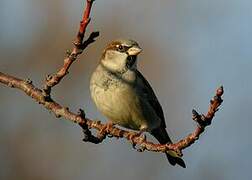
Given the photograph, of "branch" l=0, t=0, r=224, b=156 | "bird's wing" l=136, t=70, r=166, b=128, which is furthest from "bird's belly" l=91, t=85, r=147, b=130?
"branch" l=0, t=0, r=224, b=156

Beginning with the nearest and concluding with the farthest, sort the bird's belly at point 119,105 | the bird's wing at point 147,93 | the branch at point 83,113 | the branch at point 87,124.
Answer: the branch at point 83,113 → the branch at point 87,124 → the bird's belly at point 119,105 → the bird's wing at point 147,93

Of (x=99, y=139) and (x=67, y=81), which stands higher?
(x=67, y=81)

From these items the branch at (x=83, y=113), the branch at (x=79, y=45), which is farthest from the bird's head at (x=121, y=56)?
the branch at (x=79, y=45)

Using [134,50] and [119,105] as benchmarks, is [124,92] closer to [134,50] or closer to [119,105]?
[119,105]

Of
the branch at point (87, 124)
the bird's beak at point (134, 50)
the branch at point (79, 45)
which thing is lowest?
the branch at point (87, 124)

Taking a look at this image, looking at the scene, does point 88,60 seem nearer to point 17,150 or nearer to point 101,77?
point 17,150

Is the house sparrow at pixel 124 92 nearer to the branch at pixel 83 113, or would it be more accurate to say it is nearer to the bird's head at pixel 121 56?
the bird's head at pixel 121 56

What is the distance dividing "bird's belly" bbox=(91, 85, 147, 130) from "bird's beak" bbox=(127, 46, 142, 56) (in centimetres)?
26

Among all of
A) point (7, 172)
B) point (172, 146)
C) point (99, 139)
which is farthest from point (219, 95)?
point (7, 172)

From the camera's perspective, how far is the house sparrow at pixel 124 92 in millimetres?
5508

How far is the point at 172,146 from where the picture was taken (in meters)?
3.68

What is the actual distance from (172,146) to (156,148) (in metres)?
0.17

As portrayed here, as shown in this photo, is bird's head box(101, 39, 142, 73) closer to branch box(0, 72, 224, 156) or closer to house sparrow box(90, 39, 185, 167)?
house sparrow box(90, 39, 185, 167)

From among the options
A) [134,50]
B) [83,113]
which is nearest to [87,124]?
[83,113]
